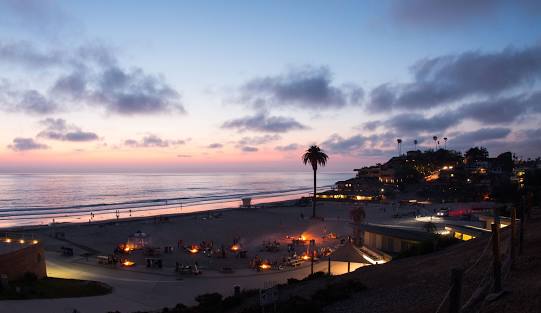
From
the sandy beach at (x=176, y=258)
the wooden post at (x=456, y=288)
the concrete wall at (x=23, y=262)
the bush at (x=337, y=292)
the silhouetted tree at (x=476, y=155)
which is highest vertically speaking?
the silhouetted tree at (x=476, y=155)

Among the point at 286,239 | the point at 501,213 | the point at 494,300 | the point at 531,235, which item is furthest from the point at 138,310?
the point at 501,213

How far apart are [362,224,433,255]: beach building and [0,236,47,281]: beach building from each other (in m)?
17.4

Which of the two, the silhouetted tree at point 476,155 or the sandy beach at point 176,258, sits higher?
the silhouetted tree at point 476,155

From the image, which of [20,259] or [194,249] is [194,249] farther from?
[20,259]

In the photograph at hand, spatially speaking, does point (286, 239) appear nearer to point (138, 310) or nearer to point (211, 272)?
point (211, 272)

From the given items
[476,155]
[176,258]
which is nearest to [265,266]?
[176,258]

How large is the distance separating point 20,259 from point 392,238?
67.1 feet

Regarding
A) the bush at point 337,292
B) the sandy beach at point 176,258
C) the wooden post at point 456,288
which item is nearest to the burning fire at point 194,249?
the sandy beach at point 176,258

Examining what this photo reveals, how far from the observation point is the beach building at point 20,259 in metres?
18.5

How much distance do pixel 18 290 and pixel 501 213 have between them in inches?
1247

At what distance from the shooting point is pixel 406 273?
48.0ft

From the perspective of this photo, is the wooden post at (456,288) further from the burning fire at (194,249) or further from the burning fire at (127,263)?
the burning fire at (194,249)

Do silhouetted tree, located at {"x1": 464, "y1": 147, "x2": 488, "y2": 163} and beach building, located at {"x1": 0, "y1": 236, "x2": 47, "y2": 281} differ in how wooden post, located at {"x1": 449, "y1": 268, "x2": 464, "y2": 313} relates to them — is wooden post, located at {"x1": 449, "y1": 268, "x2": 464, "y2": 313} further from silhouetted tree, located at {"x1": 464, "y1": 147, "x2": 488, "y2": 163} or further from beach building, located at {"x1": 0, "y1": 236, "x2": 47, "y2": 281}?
silhouetted tree, located at {"x1": 464, "y1": 147, "x2": 488, "y2": 163}

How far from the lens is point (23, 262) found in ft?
63.6
